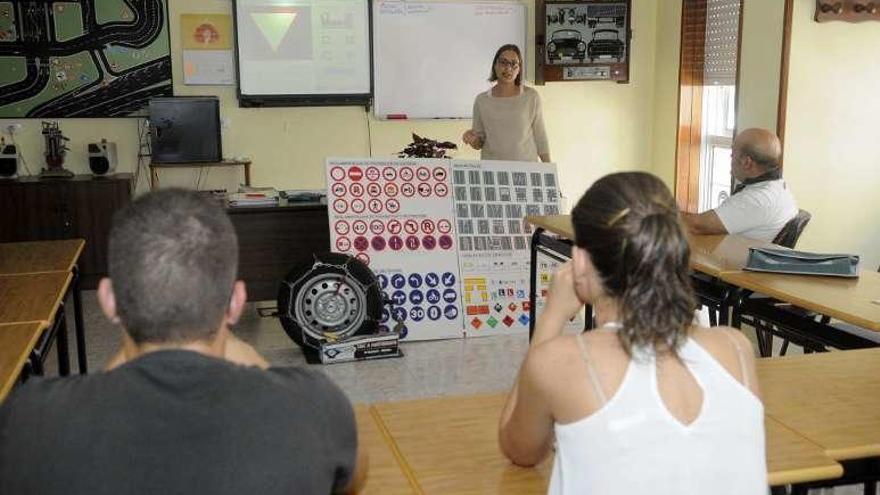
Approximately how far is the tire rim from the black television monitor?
243 centimetres

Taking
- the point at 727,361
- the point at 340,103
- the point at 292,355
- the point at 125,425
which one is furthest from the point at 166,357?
the point at 340,103

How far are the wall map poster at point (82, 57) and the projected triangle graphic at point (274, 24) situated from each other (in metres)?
0.70

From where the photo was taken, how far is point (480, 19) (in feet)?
23.8

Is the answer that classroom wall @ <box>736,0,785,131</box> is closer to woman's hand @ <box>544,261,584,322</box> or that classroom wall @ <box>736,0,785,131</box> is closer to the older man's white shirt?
the older man's white shirt

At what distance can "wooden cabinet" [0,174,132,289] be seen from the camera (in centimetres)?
627

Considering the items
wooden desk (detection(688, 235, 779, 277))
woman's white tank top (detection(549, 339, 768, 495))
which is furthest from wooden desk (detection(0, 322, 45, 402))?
wooden desk (detection(688, 235, 779, 277))

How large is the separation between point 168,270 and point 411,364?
356 cm

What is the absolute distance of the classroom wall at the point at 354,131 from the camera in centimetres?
680

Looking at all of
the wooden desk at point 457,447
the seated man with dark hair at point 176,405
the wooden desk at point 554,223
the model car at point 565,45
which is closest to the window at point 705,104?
the model car at point 565,45

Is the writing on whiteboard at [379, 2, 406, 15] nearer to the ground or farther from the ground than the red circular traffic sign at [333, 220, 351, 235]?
farther from the ground

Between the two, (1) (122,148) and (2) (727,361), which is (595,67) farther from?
(2) (727,361)

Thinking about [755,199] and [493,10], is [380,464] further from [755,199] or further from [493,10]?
[493,10]

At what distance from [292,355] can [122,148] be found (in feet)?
9.28

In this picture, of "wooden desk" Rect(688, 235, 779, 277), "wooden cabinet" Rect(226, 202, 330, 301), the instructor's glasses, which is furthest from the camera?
the instructor's glasses
